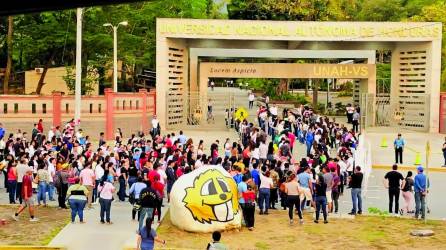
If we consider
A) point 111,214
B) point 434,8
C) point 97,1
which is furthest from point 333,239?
point 434,8

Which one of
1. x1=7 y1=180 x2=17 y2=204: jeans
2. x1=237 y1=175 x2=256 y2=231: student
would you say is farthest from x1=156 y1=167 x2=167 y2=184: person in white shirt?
x1=7 y1=180 x2=17 y2=204: jeans

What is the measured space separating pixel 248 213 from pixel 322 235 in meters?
1.78

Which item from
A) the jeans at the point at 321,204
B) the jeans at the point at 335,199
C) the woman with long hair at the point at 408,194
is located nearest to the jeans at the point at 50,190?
the jeans at the point at 321,204

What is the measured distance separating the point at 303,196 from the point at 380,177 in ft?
29.6

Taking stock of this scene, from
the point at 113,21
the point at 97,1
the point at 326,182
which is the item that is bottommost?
the point at 326,182

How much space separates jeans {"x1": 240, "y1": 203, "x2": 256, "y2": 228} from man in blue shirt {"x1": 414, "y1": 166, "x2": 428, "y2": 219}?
4.27m

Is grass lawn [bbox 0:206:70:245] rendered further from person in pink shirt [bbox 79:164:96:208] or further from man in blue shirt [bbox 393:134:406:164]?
man in blue shirt [bbox 393:134:406:164]

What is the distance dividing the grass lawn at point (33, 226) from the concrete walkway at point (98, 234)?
31 centimetres

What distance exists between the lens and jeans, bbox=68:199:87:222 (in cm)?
1599

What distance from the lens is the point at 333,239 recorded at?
15.3 m

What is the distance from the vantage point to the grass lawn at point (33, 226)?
48.8 feet

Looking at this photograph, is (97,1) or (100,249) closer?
(97,1)

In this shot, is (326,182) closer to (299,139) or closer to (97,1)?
(97,1)

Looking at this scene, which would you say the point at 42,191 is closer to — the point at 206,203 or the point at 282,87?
the point at 206,203
